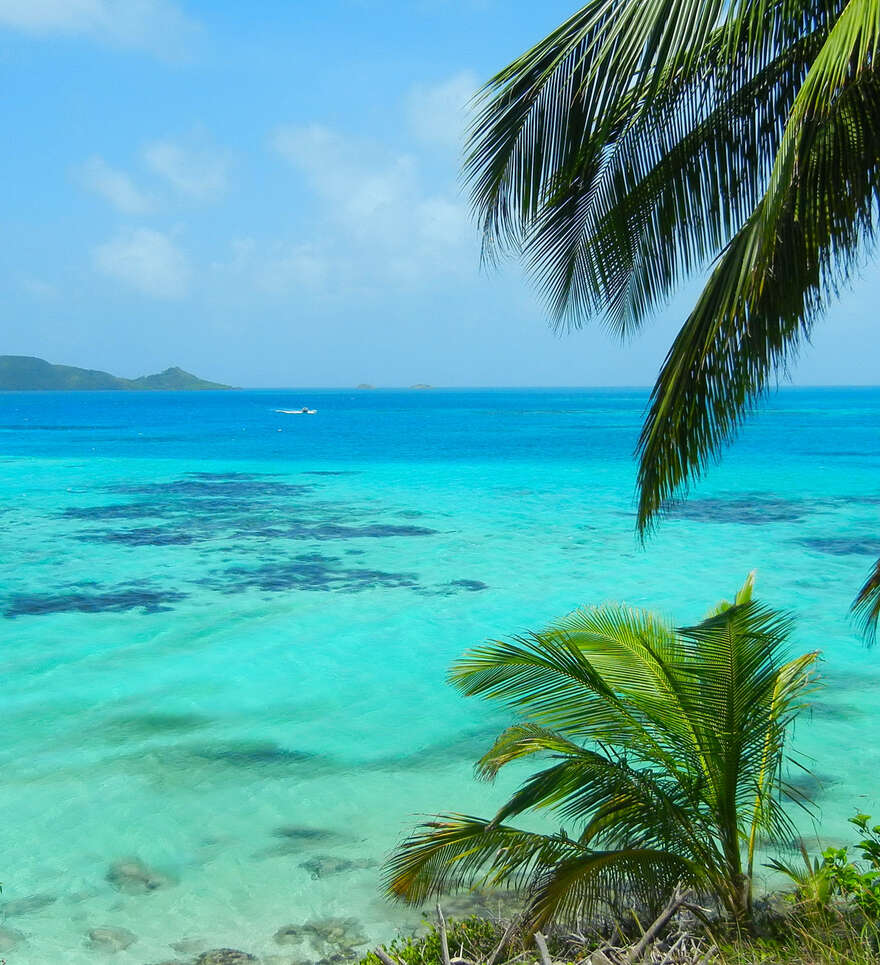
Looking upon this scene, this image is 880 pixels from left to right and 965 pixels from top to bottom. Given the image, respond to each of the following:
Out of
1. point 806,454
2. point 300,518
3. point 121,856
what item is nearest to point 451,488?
point 300,518

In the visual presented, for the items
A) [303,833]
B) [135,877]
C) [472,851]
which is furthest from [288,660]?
[472,851]

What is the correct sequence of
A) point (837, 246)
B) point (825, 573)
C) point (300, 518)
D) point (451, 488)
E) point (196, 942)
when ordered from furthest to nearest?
point (451, 488), point (300, 518), point (825, 573), point (196, 942), point (837, 246)

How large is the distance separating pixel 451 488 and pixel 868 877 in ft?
78.3

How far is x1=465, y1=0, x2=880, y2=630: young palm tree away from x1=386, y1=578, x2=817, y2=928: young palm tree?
2.58ft

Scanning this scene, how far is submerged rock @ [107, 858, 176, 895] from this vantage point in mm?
6393

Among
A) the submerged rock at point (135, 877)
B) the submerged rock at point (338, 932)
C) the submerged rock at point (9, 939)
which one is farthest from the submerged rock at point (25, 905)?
the submerged rock at point (338, 932)

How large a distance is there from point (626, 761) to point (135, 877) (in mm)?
3923

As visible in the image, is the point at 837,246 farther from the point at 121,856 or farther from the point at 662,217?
the point at 121,856

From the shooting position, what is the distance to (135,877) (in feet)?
21.5

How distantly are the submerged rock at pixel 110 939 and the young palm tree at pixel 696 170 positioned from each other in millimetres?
4149

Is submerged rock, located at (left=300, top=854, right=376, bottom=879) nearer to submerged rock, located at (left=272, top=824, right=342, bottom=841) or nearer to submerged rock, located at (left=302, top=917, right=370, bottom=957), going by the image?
submerged rock, located at (left=272, top=824, right=342, bottom=841)

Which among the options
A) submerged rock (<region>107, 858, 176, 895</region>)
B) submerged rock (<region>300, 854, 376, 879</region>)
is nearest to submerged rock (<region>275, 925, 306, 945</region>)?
submerged rock (<region>300, 854, 376, 879</region>)

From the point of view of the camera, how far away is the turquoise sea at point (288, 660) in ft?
21.3

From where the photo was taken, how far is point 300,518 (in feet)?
72.5
